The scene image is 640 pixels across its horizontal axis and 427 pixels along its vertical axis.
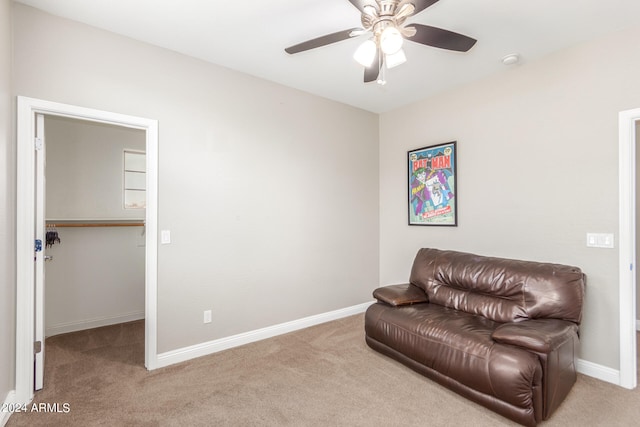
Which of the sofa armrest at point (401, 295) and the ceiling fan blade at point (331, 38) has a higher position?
the ceiling fan blade at point (331, 38)

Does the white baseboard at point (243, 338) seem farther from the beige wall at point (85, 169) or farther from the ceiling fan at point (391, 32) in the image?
the ceiling fan at point (391, 32)

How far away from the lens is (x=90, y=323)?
358 centimetres

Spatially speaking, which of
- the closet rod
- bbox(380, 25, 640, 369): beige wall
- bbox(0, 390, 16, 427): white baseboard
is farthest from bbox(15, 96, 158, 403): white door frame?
bbox(380, 25, 640, 369): beige wall

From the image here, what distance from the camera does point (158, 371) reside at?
8.46 feet

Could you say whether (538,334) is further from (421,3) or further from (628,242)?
(421,3)

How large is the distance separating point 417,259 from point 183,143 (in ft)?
8.65

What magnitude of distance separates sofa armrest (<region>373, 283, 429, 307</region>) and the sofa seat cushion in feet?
0.20

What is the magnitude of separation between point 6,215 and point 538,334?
11.5 feet

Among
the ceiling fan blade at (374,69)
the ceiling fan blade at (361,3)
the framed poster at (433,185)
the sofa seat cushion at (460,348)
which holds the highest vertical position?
the ceiling fan blade at (361,3)

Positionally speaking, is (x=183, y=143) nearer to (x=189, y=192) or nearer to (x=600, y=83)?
(x=189, y=192)

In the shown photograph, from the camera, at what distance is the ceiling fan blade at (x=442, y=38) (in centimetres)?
179

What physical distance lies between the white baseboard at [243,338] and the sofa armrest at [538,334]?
207 cm

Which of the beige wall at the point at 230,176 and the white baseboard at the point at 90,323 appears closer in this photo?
the beige wall at the point at 230,176

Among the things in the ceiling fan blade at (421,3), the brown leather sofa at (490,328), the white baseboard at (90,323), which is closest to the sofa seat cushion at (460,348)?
the brown leather sofa at (490,328)
